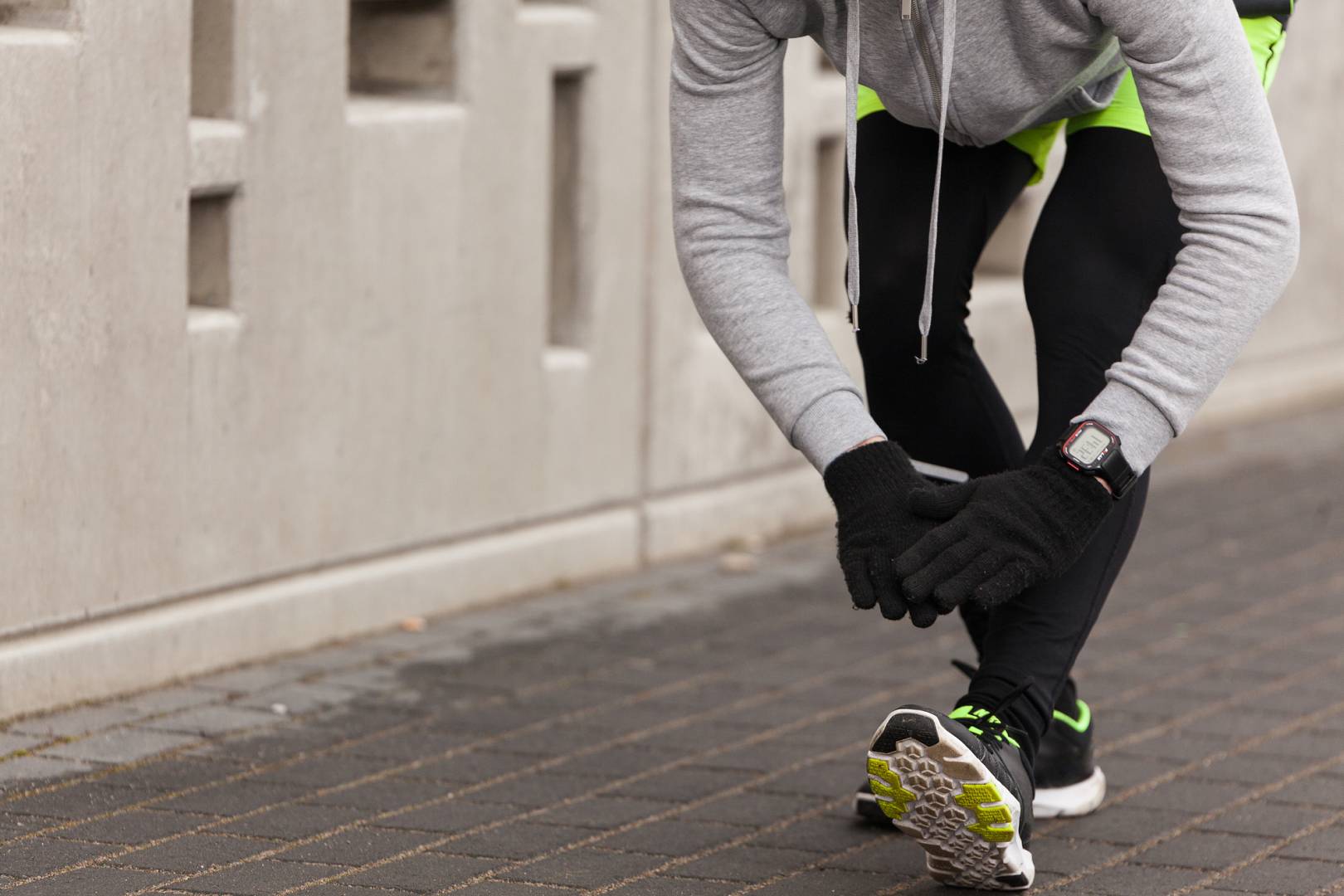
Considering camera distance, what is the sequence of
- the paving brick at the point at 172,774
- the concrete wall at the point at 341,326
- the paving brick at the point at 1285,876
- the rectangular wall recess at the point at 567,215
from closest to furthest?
1. the paving brick at the point at 1285,876
2. the paving brick at the point at 172,774
3. the concrete wall at the point at 341,326
4. the rectangular wall recess at the point at 567,215

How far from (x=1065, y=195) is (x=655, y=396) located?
7.74 ft

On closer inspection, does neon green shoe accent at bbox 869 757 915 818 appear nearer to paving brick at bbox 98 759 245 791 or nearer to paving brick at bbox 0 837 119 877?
paving brick at bbox 0 837 119 877

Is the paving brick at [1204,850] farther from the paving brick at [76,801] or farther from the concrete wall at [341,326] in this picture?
the concrete wall at [341,326]

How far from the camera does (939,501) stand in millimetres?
2527

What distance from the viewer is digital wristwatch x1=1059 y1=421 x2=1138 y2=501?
8.13ft

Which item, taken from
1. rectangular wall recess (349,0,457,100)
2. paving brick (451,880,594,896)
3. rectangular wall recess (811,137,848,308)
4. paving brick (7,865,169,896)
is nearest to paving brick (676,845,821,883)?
paving brick (451,880,594,896)

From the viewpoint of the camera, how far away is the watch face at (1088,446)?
2.48m

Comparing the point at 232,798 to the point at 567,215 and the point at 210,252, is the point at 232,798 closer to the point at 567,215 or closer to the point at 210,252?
the point at 210,252

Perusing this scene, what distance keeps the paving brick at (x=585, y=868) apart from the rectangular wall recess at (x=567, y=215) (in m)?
2.14

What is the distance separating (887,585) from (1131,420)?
0.35 m

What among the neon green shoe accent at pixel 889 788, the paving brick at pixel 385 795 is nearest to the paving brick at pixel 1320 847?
the neon green shoe accent at pixel 889 788

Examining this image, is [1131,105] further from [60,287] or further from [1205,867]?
[60,287]

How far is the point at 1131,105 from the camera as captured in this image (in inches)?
114

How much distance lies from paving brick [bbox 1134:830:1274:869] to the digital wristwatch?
747 millimetres
